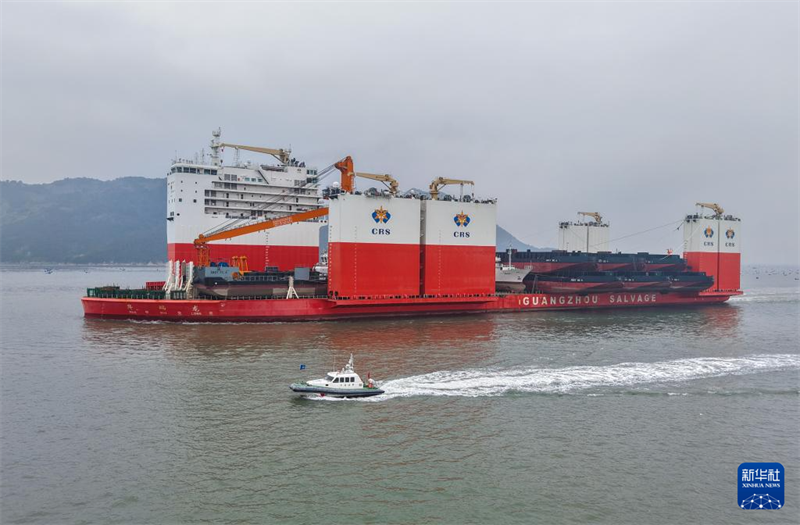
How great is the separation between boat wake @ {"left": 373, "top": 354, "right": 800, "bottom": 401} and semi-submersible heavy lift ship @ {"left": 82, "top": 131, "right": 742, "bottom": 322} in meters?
19.9

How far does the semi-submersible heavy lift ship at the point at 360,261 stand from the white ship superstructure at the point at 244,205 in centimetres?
11

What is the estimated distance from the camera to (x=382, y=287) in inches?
1721

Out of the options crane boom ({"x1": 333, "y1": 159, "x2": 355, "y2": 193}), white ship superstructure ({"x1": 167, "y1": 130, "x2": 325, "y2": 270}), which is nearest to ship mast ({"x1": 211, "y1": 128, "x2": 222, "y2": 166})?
white ship superstructure ({"x1": 167, "y1": 130, "x2": 325, "y2": 270})

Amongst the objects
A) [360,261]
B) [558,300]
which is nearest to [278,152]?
[360,261]

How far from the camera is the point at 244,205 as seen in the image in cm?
5469

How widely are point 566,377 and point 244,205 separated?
40.9 meters

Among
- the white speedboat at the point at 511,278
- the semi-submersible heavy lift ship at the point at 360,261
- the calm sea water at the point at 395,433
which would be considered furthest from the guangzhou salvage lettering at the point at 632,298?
the calm sea water at the point at 395,433

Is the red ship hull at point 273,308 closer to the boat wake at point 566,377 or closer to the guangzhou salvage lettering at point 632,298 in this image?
the guangzhou salvage lettering at point 632,298

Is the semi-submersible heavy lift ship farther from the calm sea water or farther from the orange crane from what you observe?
the calm sea water

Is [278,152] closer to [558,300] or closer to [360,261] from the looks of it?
[360,261]

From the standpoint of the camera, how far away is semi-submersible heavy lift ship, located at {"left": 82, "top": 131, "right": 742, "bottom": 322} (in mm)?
41906

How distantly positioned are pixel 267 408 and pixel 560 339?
22500mm

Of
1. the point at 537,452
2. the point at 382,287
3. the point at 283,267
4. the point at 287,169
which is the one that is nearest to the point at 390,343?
the point at 382,287

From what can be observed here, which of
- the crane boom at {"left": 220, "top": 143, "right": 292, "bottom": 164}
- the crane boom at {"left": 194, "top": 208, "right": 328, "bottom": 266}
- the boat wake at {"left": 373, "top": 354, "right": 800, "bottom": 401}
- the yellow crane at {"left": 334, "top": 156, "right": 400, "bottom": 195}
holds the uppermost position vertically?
the crane boom at {"left": 220, "top": 143, "right": 292, "bottom": 164}
